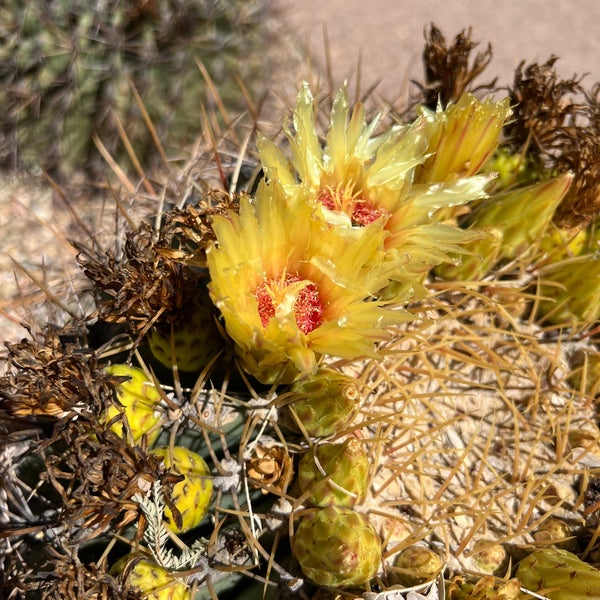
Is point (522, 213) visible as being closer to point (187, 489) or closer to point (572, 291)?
point (572, 291)

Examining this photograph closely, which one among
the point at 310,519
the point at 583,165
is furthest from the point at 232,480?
the point at 583,165

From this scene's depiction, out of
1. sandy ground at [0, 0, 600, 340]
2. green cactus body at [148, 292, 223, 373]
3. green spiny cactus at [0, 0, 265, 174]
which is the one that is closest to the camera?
green cactus body at [148, 292, 223, 373]

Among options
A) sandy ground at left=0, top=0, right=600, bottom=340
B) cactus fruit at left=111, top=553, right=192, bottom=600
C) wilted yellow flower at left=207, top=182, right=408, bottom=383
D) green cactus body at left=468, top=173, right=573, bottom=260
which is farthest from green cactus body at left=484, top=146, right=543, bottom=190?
sandy ground at left=0, top=0, right=600, bottom=340

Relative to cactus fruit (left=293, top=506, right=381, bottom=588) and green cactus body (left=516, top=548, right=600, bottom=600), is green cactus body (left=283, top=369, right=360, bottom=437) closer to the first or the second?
cactus fruit (left=293, top=506, right=381, bottom=588)

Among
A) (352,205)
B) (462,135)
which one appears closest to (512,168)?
(462,135)

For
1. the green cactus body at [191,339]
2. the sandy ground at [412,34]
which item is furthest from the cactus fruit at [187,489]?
the sandy ground at [412,34]
